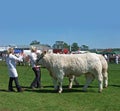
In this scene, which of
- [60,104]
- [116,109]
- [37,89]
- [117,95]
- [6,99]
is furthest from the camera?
[37,89]

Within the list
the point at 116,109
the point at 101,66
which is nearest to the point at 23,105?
the point at 116,109

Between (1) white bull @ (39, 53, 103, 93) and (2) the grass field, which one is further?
(1) white bull @ (39, 53, 103, 93)

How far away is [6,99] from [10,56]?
3.00 metres

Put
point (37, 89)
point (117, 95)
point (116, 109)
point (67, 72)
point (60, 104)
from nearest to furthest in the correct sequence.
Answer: point (116, 109) → point (60, 104) → point (117, 95) → point (67, 72) → point (37, 89)

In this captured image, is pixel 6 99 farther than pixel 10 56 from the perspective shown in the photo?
No

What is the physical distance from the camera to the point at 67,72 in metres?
18.6

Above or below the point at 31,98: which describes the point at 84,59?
above

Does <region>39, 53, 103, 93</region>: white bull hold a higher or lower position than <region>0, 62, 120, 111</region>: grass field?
higher

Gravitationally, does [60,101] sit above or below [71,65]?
below

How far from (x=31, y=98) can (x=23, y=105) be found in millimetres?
1835

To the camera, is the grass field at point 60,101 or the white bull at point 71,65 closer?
the grass field at point 60,101

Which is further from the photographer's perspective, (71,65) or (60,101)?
(71,65)

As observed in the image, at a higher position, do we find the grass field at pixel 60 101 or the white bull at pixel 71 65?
the white bull at pixel 71 65

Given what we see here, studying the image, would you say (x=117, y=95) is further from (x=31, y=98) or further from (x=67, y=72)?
(x=31, y=98)
